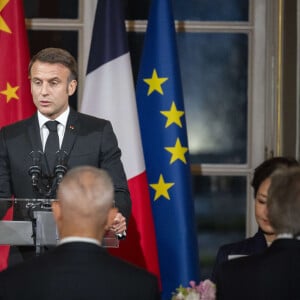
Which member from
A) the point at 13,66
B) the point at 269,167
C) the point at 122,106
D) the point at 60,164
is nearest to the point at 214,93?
the point at 122,106

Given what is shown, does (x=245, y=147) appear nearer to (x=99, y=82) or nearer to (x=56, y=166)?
(x=99, y=82)

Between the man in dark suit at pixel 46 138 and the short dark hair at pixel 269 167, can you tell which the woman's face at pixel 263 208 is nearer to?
the short dark hair at pixel 269 167

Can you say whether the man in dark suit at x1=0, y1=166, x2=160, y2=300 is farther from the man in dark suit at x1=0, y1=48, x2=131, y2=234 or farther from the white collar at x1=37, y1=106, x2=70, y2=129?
the white collar at x1=37, y1=106, x2=70, y2=129

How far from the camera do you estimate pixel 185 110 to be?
6566 millimetres

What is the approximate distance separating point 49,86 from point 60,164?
37 centimetres

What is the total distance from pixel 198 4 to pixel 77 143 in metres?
2.42

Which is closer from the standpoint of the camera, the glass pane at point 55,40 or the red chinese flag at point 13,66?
the red chinese flag at point 13,66

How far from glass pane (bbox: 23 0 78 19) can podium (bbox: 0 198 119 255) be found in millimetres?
2937

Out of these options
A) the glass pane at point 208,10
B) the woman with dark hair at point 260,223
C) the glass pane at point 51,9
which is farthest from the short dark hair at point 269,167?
the glass pane at point 51,9

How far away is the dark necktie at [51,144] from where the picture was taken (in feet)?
14.1

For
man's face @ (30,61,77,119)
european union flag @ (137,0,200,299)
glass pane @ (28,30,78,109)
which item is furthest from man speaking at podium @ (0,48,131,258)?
glass pane @ (28,30,78,109)

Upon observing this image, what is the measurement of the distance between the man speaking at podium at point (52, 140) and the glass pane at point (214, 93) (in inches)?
84.2

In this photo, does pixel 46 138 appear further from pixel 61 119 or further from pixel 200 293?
pixel 200 293

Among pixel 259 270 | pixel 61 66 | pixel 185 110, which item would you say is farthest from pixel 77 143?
pixel 185 110
